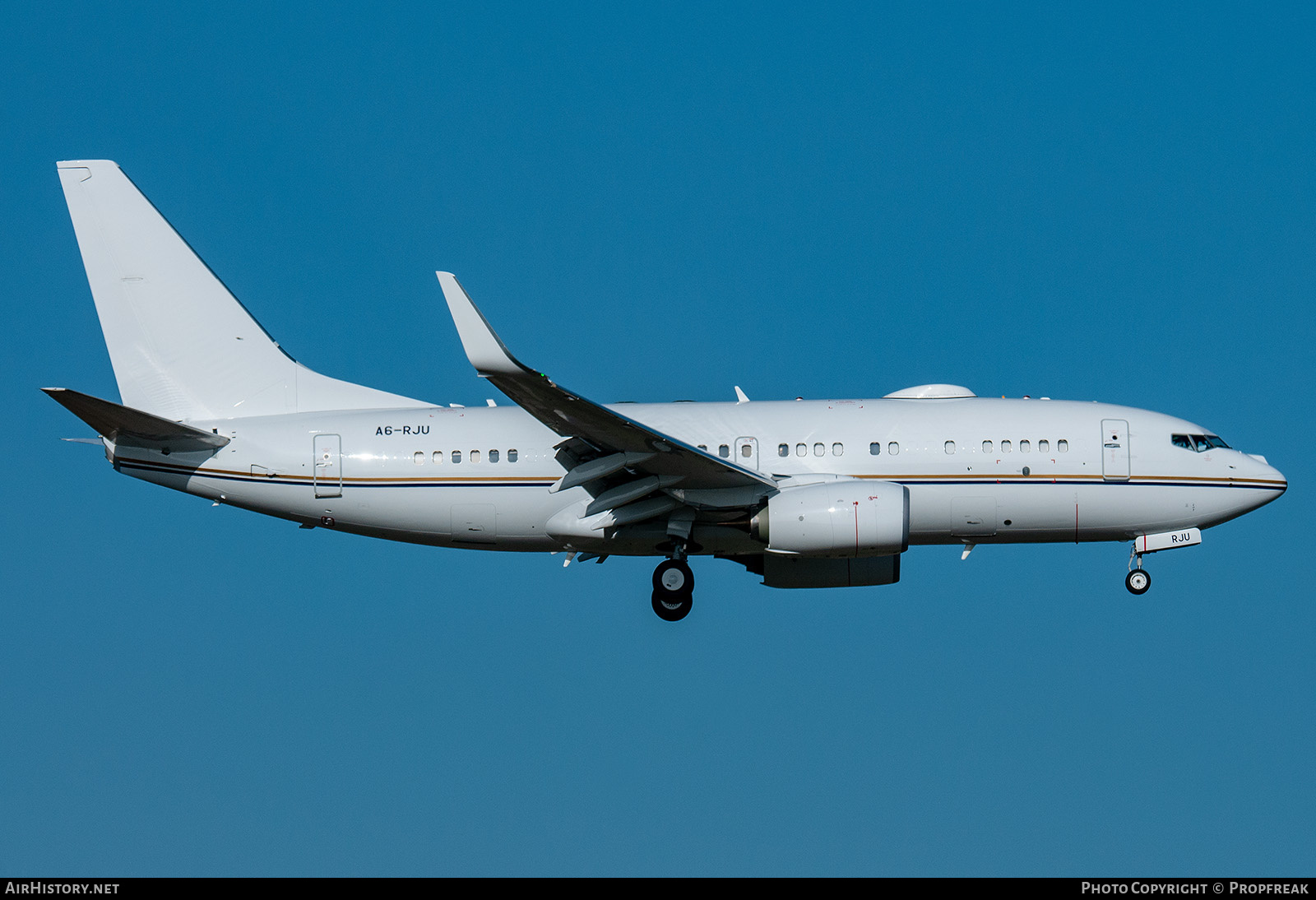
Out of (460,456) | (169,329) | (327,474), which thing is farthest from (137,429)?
(460,456)

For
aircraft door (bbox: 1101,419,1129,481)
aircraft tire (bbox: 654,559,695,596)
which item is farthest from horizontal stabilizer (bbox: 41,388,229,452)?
aircraft door (bbox: 1101,419,1129,481)

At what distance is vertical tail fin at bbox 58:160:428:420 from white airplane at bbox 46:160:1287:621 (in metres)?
0.09

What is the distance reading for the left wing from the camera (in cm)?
2508

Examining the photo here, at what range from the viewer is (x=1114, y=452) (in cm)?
3081

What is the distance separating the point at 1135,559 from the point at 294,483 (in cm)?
1831

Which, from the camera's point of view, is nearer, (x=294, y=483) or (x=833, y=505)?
(x=833, y=505)

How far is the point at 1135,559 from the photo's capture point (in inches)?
1248

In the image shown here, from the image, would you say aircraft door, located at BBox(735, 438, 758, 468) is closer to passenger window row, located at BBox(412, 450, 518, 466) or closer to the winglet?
passenger window row, located at BBox(412, 450, 518, 466)

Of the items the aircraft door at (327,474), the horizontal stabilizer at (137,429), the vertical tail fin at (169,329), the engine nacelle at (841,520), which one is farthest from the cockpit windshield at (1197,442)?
the horizontal stabilizer at (137,429)

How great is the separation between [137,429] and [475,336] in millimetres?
9646

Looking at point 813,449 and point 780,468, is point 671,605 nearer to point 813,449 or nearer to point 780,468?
point 780,468
